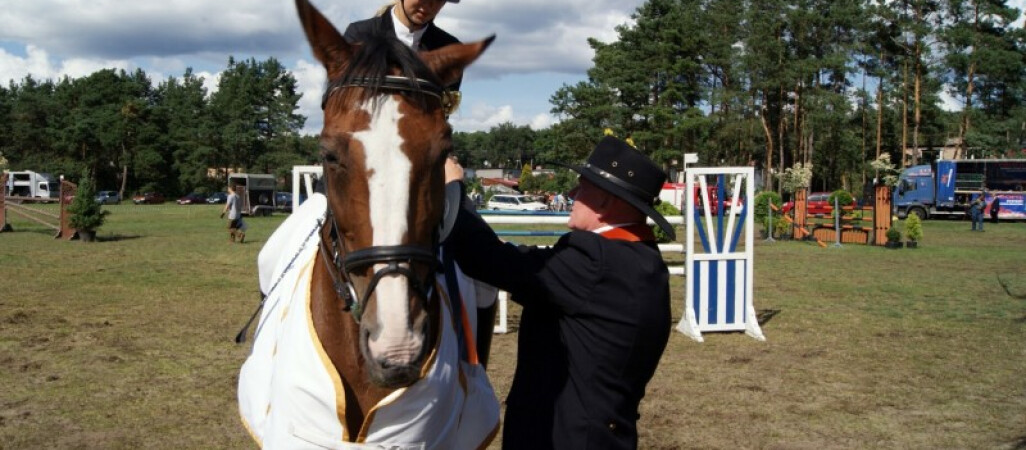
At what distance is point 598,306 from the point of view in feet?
9.30

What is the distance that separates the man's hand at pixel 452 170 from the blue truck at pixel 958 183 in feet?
152

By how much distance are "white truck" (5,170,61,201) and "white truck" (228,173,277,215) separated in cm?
2915

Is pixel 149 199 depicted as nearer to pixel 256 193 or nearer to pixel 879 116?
pixel 256 193

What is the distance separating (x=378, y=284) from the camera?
6.87 feet

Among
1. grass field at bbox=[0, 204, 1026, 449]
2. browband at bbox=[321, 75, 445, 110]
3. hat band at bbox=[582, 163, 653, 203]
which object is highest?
browband at bbox=[321, 75, 445, 110]

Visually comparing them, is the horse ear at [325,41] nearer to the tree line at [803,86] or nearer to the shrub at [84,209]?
the shrub at [84,209]

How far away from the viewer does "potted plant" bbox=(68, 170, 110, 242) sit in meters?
22.9

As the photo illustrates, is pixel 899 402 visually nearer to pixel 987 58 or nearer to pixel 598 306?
pixel 598 306

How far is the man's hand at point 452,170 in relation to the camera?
293 cm

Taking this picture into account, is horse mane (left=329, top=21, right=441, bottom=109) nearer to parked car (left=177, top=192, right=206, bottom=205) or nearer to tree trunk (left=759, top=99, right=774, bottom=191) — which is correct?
tree trunk (left=759, top=99, right=774, bottom=191)

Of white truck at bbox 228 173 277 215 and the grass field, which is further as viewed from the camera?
white truck at bbox 228 173 277 215

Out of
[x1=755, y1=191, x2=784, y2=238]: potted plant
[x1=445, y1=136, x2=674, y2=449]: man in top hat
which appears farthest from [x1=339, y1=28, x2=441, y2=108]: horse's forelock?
[x1=755, y1=191, x2=784, y2=238]: potted plant

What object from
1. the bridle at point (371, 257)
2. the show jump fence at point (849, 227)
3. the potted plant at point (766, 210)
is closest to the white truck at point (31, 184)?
the potted plant at point (766, 210)

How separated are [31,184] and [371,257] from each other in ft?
265
